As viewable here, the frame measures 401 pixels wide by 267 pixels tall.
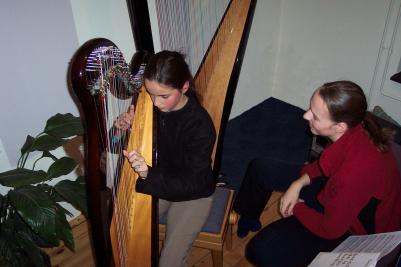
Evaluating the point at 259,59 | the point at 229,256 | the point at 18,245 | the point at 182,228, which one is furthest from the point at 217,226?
the point at 259,59

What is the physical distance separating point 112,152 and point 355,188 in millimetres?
835

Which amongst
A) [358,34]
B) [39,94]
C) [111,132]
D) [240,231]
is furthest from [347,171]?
[358,34]

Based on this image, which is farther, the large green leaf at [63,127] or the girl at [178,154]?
the large green leaf at [63,127]

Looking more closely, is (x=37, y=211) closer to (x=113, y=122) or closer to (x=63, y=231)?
(x=63, y=231)

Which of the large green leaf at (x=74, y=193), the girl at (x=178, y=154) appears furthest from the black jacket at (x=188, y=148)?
the large green leaf at (x=74, y=193)

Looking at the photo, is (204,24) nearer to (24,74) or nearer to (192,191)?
(24,74)

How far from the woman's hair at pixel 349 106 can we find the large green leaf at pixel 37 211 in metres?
1.13

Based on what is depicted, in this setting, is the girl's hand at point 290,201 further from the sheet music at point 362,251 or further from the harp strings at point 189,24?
the harp strings at point 189,24

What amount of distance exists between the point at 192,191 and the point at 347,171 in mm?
573

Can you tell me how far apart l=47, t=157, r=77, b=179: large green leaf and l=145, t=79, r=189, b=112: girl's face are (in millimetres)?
524

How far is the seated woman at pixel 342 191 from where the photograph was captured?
4.11 feet

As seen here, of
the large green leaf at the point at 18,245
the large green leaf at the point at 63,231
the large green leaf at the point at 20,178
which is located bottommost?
the large green leaf at the point at 18,245

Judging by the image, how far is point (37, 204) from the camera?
134cm

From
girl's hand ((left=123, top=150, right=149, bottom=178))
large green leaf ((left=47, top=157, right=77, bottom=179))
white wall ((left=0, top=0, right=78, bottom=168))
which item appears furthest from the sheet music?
white wall ((left=0, top=0, right=78, bottom=168))
